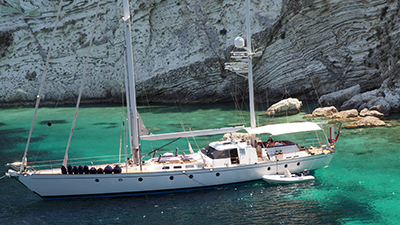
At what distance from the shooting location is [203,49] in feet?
188

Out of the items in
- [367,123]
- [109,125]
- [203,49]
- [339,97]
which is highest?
[203,49]

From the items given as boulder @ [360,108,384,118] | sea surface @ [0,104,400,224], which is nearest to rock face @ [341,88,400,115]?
boulder @ [360,108,384,118]

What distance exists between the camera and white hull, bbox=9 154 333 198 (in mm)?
18641

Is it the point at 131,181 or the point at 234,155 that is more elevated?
the point at 234,155

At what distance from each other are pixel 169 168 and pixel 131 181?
2.18m

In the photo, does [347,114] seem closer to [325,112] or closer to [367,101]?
[325,112]

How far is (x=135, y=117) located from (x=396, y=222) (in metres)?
13.6

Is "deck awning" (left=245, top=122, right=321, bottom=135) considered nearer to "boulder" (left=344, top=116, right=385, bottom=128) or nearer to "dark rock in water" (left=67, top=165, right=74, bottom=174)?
"dark rock in water" (left=67, top=165, right=74, bottom=174)

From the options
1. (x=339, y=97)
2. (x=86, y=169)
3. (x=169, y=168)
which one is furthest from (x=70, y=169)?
(x=339, y=97)

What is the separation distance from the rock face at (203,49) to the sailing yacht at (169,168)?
23.6m

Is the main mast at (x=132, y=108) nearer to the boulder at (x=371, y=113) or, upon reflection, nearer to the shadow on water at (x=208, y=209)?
the shadow on water at (x=208, y=209)

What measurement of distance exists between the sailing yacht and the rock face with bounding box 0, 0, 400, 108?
2358 cm

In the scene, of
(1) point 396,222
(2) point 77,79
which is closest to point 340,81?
(1) point 396,222

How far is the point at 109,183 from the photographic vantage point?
62.1ft
